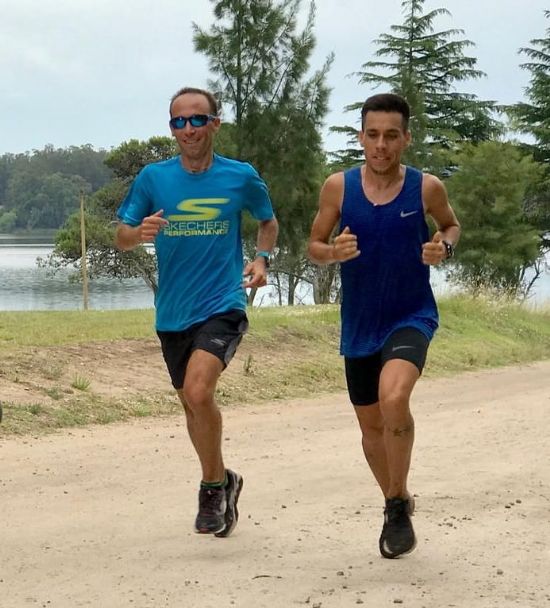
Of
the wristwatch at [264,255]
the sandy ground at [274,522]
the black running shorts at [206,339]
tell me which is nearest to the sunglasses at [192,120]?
the wristwatch at [264,255]

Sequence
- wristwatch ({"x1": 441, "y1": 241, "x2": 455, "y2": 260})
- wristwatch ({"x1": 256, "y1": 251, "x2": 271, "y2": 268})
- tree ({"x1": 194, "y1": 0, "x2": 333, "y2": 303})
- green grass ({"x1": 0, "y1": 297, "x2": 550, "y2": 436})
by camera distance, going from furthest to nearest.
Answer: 1. tree ({"x1": 194, "y1": 0, "x2": 333, "y2": 303})
2. green grass ({"x1": 0, "y1": 297, "x2": 550, "y2": 436})
3. wristwatch ({"x1": 256, "y1": 251, "x2": 271, "y2": 268})
4. wristwatch ({"x1": 441, "y1": 241, "x2": 455, "y2": 260})

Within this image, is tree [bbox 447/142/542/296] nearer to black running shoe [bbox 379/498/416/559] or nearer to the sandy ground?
the sandy ground

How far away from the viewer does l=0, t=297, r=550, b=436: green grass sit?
9.11 meters

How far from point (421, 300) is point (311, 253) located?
0.56 metres

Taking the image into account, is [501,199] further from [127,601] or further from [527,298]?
[127,601]

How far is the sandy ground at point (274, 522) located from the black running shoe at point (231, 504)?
0.06 m

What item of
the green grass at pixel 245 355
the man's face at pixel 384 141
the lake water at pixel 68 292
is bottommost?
the lake water at pixel 68 292

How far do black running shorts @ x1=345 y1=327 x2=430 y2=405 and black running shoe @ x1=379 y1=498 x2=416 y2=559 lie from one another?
0.50 meters

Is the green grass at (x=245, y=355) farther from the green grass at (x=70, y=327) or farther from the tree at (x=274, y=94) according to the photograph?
the tree at (x=274, y=94)

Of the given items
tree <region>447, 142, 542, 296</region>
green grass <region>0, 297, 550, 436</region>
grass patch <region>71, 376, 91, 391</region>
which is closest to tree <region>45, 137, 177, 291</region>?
tree <region>447, 142, 542, 296</region>

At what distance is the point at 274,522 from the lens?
5660 millimetres

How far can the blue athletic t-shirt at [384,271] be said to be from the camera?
4.79 metres

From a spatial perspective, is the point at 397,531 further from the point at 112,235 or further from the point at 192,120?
the point at 112,235

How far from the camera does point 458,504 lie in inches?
239
